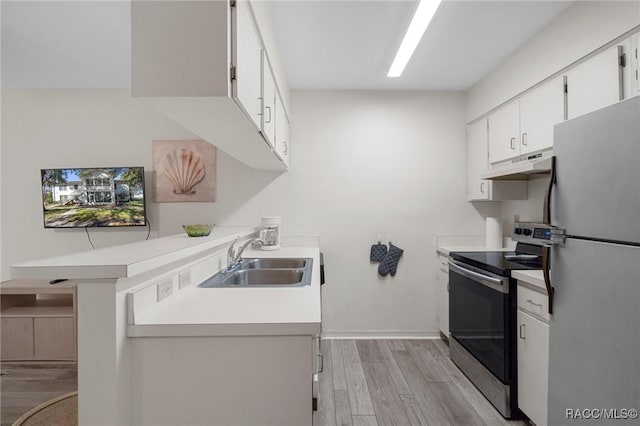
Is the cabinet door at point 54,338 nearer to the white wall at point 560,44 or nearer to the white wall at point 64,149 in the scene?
the white wall at point 64,149

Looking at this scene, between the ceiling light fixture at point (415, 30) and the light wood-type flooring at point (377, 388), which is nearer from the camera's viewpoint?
the ceiling light fixture at point (415, 30)

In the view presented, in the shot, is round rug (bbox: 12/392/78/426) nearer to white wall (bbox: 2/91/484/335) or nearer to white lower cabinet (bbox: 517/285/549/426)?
white wall (bbox: 2/91/484/335)

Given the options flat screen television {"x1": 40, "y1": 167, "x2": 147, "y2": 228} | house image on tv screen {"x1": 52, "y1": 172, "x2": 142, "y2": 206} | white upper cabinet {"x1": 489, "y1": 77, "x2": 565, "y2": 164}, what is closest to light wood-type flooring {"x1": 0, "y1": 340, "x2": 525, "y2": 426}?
flat screen television {"x1": 40, "y1": 167, "x2": 147, "y2": 228}

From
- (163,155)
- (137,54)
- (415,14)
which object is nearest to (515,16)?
(415,14)

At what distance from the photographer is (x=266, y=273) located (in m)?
2.23

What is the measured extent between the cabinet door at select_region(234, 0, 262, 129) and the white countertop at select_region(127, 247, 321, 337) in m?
0.79

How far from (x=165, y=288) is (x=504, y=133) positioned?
274cm

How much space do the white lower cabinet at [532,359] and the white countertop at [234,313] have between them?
4.18 ft

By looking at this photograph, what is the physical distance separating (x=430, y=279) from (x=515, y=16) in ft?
7.47

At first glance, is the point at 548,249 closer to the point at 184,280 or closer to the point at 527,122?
the point at 527,122

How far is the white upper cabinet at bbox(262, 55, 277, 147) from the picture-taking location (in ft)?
5.64

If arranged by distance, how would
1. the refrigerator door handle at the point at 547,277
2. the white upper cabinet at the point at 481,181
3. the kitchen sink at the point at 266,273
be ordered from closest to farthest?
the refrigerator door handle at the point at 547,277 → the kitchen sink at the point at 266,273 → the white upper cabinet at the point at 481,181

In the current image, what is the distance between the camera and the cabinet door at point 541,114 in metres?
2.09

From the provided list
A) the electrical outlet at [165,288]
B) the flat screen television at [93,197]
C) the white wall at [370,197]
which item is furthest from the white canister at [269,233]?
the electrical outlet at [165,288]
